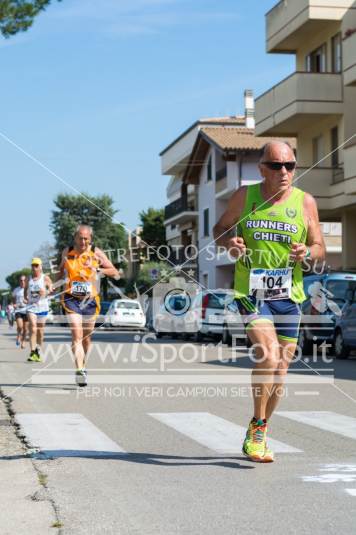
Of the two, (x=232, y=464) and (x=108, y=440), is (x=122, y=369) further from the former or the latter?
(x=232, y=464)

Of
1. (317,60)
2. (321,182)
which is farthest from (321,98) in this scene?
(317,60)

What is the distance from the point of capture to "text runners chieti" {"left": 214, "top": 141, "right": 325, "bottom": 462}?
669 centimetres

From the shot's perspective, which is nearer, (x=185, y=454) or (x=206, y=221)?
(x=185, y=454)

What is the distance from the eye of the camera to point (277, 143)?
270 inches

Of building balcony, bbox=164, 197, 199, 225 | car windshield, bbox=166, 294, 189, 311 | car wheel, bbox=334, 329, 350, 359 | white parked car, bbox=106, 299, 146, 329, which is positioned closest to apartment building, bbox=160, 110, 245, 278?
building balcony, bbox=164, 197, 199, 225

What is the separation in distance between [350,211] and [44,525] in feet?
91.6

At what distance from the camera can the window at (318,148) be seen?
113ft

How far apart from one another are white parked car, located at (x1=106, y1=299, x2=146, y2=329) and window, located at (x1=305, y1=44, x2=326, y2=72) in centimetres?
1117

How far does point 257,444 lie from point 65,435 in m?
2.12

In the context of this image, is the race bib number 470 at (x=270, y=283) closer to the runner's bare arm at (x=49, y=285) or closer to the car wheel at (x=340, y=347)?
the runner's bare arm at (x=49, y=285)

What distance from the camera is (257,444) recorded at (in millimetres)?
6688

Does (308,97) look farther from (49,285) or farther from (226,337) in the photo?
→ (49,285)

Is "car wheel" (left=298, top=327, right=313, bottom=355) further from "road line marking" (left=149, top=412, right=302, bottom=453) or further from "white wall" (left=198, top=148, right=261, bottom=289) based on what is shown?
"white wall" (left=198, top=148, right=261, bottom=289)

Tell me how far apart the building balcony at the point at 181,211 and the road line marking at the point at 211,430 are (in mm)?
49411
